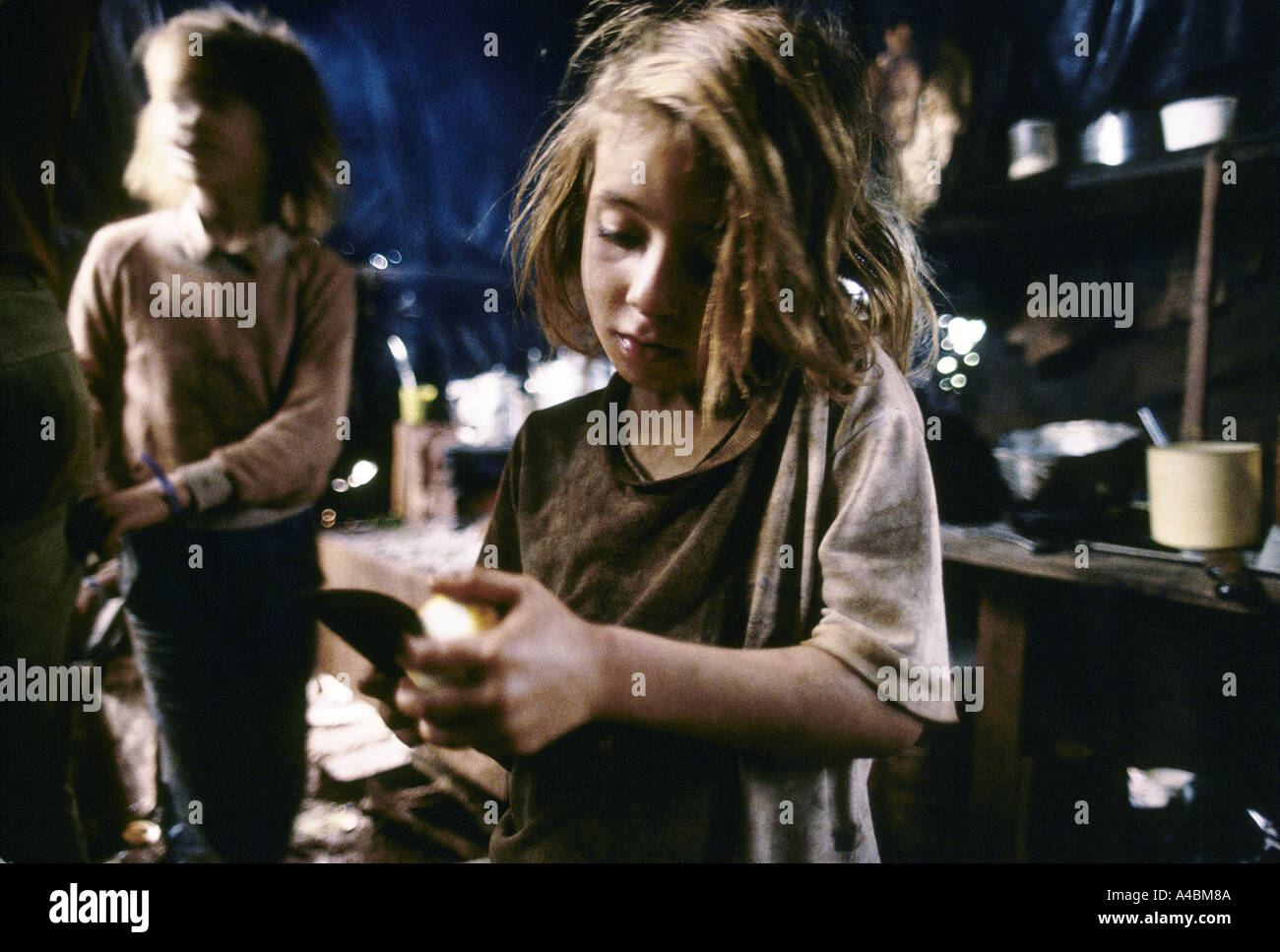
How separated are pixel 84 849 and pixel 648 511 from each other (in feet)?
4.39

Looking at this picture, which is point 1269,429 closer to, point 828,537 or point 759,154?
point 828,537

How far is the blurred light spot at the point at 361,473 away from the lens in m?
1.38

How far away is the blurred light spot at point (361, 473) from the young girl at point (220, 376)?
0.05 metres

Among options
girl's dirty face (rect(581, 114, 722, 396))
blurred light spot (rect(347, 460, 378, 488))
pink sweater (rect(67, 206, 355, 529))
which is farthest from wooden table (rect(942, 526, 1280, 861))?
pink sweater (rect(67, 206, 355, 529))

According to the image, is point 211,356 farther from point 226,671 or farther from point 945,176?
point 945,176

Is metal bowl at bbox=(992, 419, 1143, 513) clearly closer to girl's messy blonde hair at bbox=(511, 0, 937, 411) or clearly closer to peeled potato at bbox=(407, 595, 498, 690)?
girl's messy blonde hair at bbox=(511, 0, 937, 411)

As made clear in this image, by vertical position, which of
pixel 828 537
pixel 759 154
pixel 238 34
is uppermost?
pixel 238 34

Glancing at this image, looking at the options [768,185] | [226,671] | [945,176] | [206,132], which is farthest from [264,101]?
[945,176]

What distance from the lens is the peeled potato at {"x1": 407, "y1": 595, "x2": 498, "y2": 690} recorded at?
988 mm

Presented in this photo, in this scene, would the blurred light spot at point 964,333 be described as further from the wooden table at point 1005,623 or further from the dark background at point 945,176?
the wooden table at point 1005,623

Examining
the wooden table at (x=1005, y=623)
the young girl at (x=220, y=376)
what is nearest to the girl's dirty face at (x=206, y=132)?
the young girl at (x=220, y=376)

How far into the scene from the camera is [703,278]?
1069 mm

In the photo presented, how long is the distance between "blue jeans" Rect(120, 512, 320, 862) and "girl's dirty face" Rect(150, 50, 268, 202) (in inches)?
25.6

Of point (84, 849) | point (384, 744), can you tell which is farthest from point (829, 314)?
point (84, 849)
